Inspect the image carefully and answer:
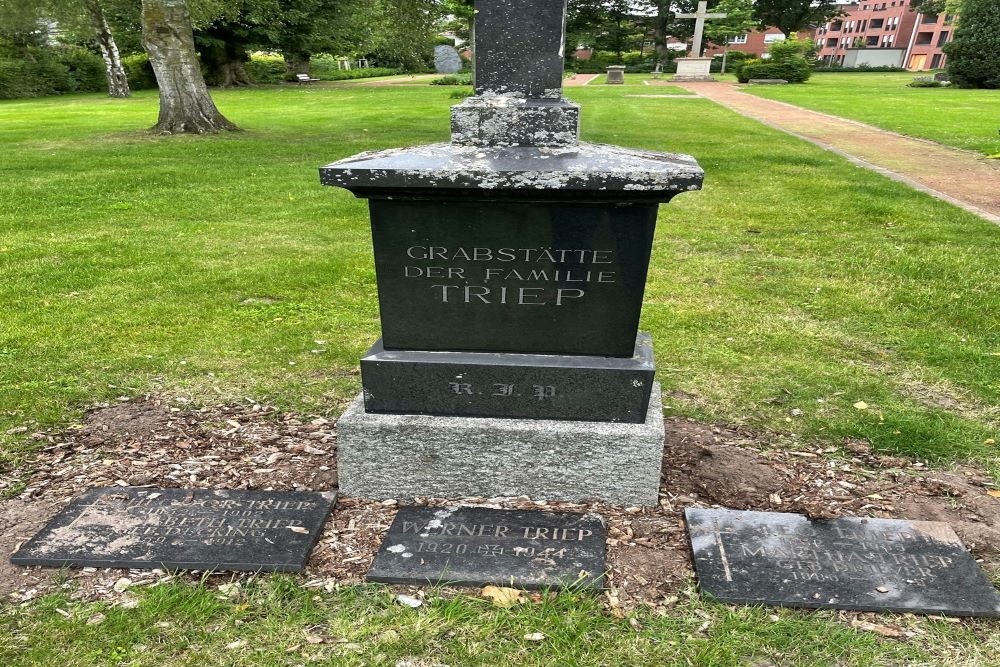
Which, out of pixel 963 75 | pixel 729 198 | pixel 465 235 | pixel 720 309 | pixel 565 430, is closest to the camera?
pixel 465 235

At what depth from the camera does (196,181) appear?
1066cm

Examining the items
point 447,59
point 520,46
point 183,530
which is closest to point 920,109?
point 520,46

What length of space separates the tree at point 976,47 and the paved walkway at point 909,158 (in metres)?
17.7

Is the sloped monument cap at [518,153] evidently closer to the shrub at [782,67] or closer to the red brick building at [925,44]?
the shrub at [782,67]

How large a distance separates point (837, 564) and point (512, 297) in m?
1.70

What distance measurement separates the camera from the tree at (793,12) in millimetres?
55750

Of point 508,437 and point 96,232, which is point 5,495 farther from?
point 96,232

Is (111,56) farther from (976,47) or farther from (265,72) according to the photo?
(976,47)

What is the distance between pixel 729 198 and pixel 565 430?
25.3 feet

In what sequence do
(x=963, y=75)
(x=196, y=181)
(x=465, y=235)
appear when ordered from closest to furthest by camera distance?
(x=465, y=235) → (x=196, y=181) → (x=963, y=75)

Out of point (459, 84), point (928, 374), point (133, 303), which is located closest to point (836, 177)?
point (928, 374)

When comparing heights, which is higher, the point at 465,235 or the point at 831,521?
the point at 465,235

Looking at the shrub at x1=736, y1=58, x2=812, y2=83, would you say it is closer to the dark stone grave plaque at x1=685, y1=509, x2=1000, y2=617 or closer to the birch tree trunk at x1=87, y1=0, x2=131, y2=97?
the birch tree trunk at x1=87, y1=0, x2=131, y2=97

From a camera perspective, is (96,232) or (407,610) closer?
(407,610)
